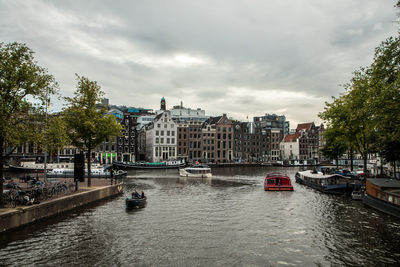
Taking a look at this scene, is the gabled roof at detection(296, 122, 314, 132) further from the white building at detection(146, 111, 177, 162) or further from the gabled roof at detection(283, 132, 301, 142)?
the white building at detection(146, 111, 177, 162)

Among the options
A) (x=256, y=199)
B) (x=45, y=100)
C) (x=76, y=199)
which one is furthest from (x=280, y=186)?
(x=45, y=100)

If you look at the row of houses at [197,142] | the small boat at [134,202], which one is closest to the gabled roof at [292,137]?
the row of houses at [197,142]

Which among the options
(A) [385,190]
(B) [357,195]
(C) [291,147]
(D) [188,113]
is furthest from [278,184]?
(D) [188,113]

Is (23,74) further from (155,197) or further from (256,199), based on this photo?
(256,199)

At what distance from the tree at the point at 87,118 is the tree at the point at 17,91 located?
43.3 ft

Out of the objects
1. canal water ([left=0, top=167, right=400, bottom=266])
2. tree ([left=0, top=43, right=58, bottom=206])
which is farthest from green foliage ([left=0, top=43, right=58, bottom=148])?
canal water ([left=0, top=167, right=400, bottom=266])

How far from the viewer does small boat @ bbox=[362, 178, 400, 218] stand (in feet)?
92.2

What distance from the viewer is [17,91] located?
78.1 ft

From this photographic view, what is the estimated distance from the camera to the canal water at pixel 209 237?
17.7 meters

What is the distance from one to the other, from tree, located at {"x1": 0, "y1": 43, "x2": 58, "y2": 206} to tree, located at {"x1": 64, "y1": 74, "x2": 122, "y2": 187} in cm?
1321

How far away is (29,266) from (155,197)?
23858 millimetres

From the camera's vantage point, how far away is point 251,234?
895 inches

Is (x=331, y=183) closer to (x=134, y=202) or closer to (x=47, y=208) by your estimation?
(x=134, y=202)

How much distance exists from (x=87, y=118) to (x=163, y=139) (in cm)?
8692
